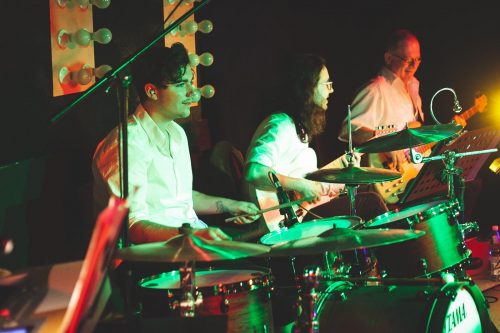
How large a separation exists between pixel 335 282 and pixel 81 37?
1828mm

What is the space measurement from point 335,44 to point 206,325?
14.0ft

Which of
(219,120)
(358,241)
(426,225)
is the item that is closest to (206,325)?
(358,241)

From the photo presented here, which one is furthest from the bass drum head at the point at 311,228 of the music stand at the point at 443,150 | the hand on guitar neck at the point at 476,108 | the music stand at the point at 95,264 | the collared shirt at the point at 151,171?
the hand on guitar neck at the point at 476,108

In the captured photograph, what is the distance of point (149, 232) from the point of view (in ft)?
10.5

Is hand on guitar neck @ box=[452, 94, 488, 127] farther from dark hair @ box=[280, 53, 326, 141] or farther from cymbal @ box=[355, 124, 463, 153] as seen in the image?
cymbal @ box=[355, 124, 463, 153]

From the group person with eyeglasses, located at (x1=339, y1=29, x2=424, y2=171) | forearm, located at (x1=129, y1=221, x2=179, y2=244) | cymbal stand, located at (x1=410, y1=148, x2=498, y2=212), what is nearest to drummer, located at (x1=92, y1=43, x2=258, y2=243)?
forearm, located at (x1=129, y1=221, x2=179, y2=244)

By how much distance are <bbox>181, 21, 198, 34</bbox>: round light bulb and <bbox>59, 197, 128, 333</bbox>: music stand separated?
340cm

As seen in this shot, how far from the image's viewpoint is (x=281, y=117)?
4.65 m

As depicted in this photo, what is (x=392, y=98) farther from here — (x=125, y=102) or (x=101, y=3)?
(x=125, y=102)

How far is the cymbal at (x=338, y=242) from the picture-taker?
9.02 ft

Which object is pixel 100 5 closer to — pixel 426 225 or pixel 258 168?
pixel 258 168

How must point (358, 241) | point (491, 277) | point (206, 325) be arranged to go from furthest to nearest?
point (491, 277) → point (358, 241) → point (206, 325)

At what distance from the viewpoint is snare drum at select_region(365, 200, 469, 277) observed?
3.73 m

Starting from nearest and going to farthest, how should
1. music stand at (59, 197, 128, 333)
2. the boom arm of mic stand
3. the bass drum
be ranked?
1. music stand at (59, 197, 128, 333)
2. the boom arm of mic stand
3. the bass drum
